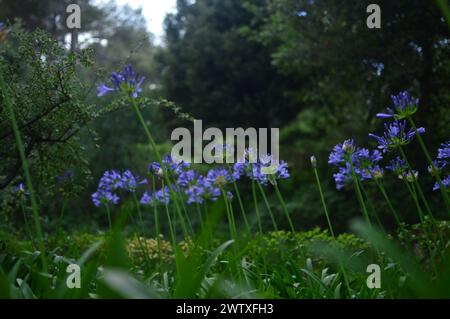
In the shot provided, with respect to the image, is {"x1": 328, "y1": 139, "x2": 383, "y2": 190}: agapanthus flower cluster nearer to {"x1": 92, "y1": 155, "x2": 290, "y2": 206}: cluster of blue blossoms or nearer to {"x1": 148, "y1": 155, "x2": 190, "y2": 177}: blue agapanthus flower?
{"x1": 92, "y1": 155, "x2": 290, "y2": 206}: cluster of blue blossoms

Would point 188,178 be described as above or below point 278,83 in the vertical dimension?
below

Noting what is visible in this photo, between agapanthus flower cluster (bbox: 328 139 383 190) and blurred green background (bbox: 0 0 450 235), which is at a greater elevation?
blurred green background (bbox: 0 0 450 235)

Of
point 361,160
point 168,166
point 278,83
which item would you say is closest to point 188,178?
point 168,166

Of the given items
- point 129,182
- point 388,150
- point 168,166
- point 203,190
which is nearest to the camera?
point 388,150

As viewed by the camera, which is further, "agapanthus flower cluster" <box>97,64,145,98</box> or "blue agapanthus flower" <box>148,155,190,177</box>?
"blue agapanthus flower" <box>148,155,190,177</box>

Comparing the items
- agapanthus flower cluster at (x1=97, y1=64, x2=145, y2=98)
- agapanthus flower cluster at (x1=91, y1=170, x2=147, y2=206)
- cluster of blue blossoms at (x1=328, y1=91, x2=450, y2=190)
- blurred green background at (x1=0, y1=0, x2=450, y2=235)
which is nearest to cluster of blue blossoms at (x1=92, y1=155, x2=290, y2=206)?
agapanthus flower cluster at (x1=91, y1=170, x2=147, y2=206)

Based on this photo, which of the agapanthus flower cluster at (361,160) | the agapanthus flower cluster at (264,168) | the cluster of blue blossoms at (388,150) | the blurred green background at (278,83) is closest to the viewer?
the cluster of blue blossoms at (388,150)

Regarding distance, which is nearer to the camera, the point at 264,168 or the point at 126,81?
the point at 126,81

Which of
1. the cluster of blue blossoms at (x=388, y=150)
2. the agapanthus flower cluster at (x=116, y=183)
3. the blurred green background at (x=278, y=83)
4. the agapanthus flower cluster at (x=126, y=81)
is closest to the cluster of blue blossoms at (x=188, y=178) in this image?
the agapanthus flower cluster at (x=116, y=183)

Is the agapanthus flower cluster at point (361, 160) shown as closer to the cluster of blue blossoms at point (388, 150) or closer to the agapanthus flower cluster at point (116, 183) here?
the cluster of blue blossoms at point (388, 150)

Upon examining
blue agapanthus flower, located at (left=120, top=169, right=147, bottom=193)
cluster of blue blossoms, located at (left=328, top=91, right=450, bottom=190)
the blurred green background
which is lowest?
cluster of blue blossoms, located at (left=328, top=91, right=450, bottom=190)

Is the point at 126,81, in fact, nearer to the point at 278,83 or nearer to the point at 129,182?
the point at 129,182

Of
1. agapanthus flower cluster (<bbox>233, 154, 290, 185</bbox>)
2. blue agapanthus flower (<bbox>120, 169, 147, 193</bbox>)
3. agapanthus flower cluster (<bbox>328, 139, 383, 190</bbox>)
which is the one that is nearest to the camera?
agapanthus flower cluster (<bbox>328, 139, 383, 190</bbox>)
